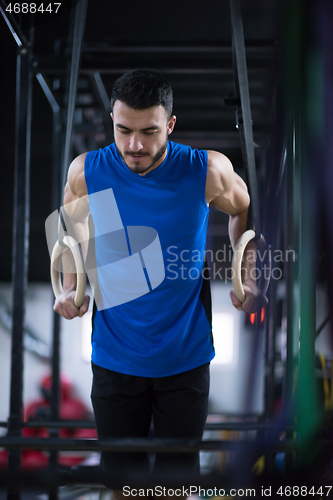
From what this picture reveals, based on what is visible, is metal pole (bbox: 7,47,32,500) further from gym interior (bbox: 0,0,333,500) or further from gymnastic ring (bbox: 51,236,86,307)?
gymnastic ring (bbox: 51,236,86,307)

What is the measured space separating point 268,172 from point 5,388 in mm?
5857

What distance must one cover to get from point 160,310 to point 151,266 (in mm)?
146

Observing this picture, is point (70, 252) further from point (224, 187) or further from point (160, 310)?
point (224, 187)

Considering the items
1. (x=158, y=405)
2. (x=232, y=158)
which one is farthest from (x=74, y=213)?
(x=232, y=158)

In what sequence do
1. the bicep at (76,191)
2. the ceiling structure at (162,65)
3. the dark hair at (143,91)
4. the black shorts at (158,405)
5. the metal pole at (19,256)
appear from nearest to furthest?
1. the dark hair at (143,91)
2. the black shorts at (158,405)
3. the bicep at (76,191)
4. the metal pole at (19,256)
5. the ceiling structure at (162,65)

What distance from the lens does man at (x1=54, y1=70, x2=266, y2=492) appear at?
146cm

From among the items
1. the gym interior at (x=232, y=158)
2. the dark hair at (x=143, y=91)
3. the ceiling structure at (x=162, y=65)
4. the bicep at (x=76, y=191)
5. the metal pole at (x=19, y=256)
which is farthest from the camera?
the ceiling structure at (x=162, y=65)

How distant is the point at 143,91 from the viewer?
1385mm

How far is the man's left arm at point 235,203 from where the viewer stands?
1497mm

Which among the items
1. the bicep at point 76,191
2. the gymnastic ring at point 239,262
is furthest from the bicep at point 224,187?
the bicep at point 76,191

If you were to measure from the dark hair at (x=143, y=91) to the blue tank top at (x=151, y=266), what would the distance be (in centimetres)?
21

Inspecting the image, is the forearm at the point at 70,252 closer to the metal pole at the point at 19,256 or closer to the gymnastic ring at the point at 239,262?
the metal pole at the point at 19,256

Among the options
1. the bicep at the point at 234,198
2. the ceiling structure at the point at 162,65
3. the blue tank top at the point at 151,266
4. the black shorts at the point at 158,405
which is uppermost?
the ceiling structure at the point at 162,65

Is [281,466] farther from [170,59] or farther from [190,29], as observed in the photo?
[190,29]
